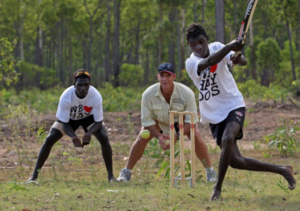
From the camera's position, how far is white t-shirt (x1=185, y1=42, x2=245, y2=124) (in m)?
5.82

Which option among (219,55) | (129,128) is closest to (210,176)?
(219,55)

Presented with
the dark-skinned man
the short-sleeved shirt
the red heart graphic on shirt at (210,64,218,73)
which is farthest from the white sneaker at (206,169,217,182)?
the red heart graphic on shirt at (210,64,218,73)

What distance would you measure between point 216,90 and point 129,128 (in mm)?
5030

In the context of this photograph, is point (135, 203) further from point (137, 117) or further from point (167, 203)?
point (137, 117)

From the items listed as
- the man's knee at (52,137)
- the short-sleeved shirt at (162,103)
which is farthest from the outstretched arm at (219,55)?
the man's knee at (52,137)

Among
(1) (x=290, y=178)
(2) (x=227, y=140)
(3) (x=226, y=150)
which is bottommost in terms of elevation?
(1) (x=290, y=178)

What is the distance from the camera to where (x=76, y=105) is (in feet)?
24.7

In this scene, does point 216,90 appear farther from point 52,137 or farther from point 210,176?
point 52,137

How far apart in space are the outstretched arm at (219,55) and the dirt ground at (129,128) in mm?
4703

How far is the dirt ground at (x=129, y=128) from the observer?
10773mm

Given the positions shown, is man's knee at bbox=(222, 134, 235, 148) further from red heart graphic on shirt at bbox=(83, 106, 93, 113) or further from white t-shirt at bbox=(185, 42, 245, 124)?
red heart graphic on shirt at bbox=(83, 106, 93, 113)

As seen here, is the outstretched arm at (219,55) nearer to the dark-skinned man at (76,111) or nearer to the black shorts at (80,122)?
the dark-skinned man at (76,111)

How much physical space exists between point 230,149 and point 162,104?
77.1 inches

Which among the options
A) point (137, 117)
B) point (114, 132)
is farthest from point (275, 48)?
point (114, 132)
